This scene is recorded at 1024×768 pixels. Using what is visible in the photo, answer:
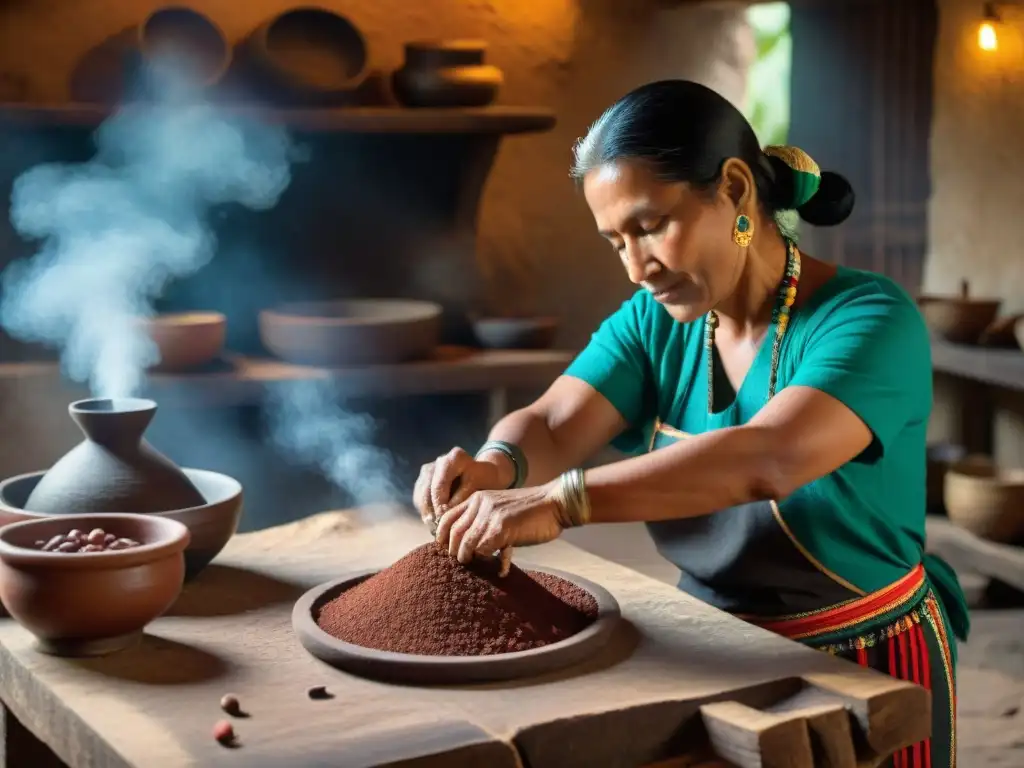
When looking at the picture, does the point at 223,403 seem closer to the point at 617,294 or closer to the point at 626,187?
the point at 617,294

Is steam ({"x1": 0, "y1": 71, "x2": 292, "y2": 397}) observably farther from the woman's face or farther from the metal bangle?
the woman's face

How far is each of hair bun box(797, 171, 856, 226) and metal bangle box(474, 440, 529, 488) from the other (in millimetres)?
652

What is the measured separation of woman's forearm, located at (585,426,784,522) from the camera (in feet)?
6.75

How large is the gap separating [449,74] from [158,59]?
947mm

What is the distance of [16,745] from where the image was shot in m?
2.25

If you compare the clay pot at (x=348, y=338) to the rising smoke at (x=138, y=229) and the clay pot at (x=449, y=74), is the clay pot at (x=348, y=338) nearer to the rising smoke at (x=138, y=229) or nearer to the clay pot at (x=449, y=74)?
the rising smoke at (x=138, y=229)

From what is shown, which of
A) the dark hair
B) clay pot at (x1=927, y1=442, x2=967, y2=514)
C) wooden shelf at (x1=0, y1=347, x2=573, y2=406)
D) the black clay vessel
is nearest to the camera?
the dark hair

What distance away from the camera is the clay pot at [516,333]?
4797 mm

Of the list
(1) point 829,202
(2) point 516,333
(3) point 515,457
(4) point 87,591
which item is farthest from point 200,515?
(2) point 516,333

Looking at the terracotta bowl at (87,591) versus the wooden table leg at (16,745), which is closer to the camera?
the terracotta bowl at (87,591)

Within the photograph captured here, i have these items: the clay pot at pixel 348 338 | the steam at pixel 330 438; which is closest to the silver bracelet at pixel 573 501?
the steam at pixel 330 438

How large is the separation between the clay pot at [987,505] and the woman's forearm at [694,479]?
9.53 ft

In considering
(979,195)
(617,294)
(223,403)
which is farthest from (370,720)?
(979,195)

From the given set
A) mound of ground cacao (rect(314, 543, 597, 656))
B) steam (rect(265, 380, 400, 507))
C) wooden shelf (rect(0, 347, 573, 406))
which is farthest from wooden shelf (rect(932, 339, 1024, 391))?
mound of ground cacao (rect(314, 543, 597, 656))
